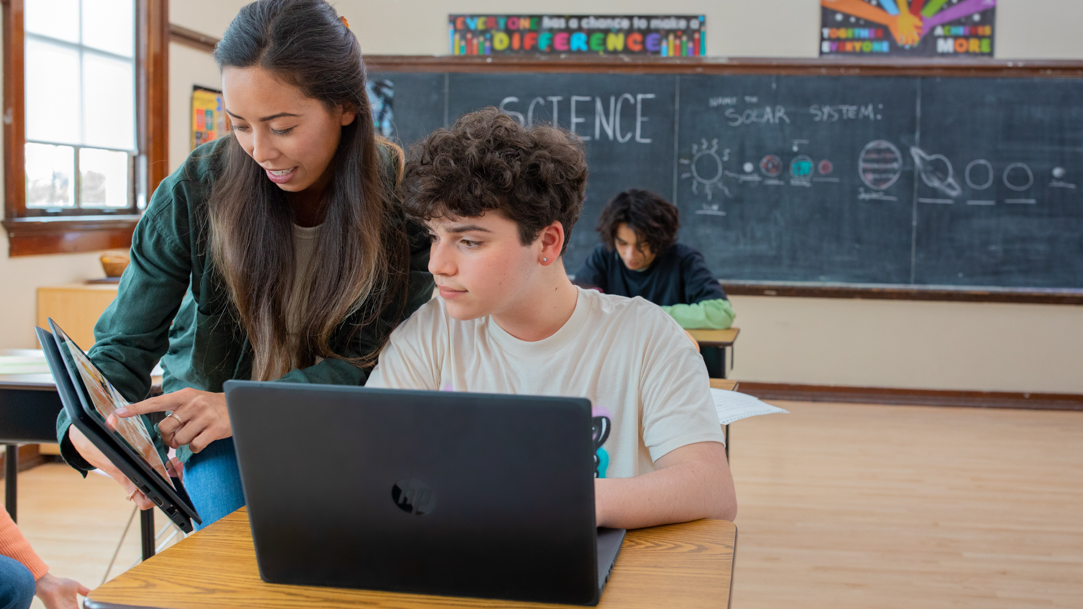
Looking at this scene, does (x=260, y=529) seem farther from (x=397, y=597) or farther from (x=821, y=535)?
(x=821, y=535)

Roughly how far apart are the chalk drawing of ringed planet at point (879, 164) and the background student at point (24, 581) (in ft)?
14.3

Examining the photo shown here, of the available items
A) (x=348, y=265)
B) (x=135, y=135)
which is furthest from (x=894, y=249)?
(x=348, y=265)

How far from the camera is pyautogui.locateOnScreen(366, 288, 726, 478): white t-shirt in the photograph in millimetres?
1111

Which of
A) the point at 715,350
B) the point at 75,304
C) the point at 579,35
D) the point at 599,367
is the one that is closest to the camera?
the point at 599,367

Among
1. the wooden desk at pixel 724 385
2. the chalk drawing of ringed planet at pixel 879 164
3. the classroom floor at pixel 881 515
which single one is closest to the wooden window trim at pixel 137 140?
the classroom floor at pixel 881 515

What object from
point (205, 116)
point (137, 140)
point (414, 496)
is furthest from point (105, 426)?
point (205, 116)

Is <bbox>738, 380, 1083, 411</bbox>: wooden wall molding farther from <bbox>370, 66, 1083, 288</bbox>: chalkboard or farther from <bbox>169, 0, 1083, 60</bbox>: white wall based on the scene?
<bbox>169, 0, 1083, 60</bbox>: white wall

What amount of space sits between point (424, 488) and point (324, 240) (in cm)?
66

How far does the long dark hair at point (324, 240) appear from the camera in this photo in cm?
127

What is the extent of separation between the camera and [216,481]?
133 cm

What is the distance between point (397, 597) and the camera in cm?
79

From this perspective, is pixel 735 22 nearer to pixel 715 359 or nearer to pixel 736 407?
pixel 715 359

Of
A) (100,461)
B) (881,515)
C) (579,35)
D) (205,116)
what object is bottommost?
(881,515)

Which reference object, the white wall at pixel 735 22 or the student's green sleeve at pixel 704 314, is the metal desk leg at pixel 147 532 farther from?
the white wall at pixel 735 22
